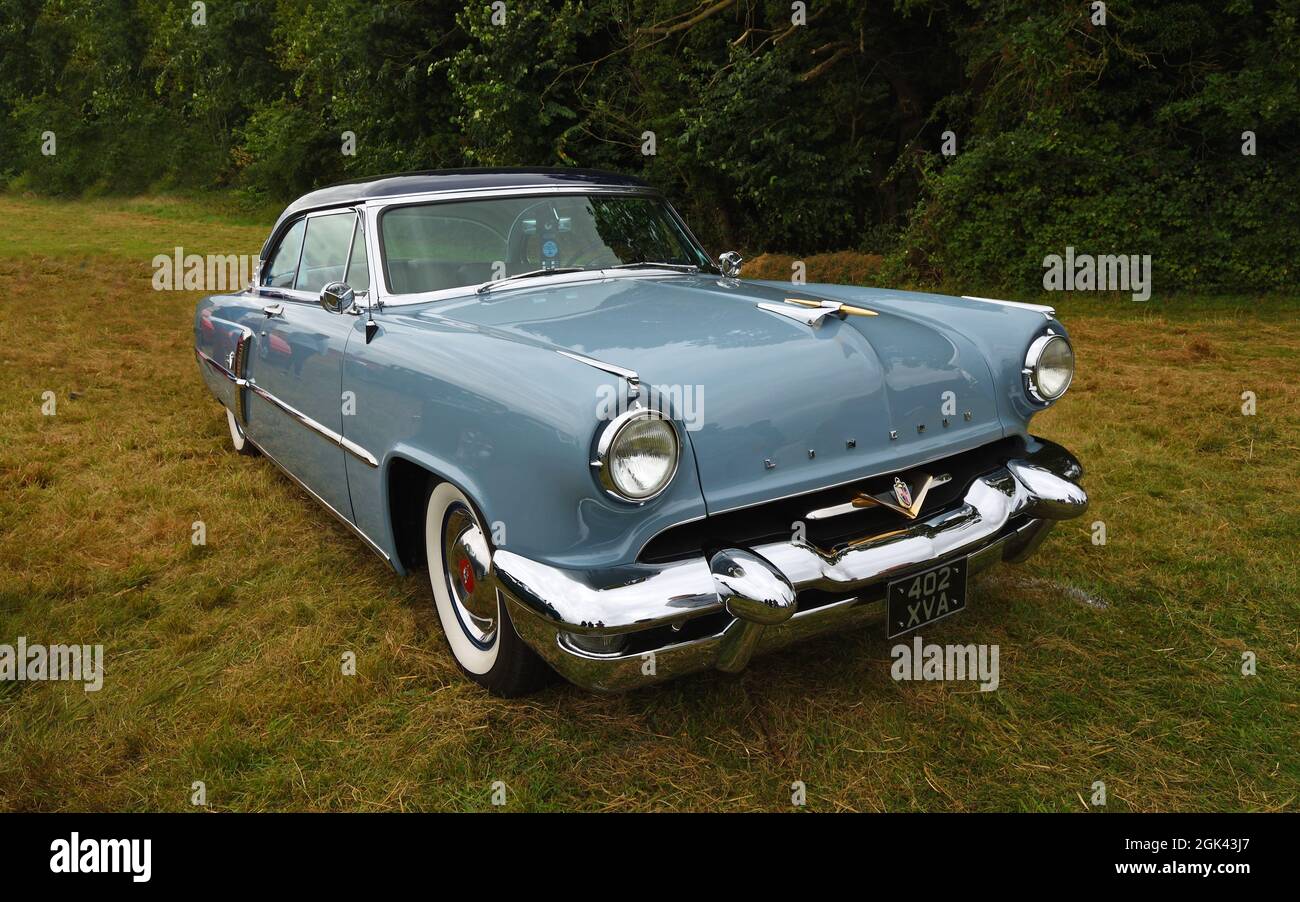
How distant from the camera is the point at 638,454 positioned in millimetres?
2088

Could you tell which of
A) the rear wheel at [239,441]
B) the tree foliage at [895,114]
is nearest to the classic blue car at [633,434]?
the rear wheel at [239,441]

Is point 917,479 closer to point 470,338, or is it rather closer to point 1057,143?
point 470,338

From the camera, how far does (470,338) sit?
2564 mm

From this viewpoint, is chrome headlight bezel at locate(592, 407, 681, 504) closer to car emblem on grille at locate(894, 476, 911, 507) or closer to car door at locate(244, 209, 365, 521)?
A: car emblem on grille at locate(894, 476, 911, 507)

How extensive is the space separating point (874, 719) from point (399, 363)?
169cm

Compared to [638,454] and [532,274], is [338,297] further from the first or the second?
[638,454]

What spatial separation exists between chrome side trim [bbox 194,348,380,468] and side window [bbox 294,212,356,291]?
487 mm

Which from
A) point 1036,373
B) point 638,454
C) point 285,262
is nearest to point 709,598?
point 638,454

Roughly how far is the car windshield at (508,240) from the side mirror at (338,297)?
0.14 m

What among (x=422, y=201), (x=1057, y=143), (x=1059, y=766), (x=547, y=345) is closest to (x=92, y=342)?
(x=422, y=201)

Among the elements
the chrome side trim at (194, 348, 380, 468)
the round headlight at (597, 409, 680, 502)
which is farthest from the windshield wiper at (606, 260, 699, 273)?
the round headlight at (597, 409, 680, 502)

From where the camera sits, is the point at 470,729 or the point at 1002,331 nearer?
the point at 470,729

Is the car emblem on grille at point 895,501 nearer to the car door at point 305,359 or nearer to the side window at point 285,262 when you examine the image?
the car door at point 305,359

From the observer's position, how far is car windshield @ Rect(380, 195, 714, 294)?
3.22 meters
